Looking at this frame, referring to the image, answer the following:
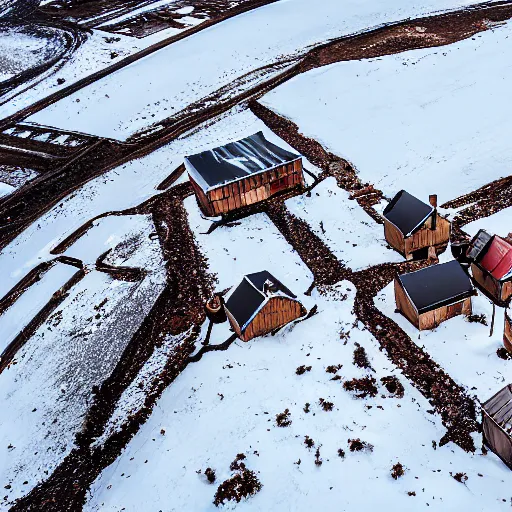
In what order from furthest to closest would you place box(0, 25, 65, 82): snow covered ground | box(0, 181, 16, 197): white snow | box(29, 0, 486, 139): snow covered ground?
box(0, 25, 65, 82): snow covered ground < box(29, 0, 486, 139): snow covered ground < box(0, 181, 16, 197): white snow

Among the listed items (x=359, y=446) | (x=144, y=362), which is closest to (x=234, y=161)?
(x=144, y=362)

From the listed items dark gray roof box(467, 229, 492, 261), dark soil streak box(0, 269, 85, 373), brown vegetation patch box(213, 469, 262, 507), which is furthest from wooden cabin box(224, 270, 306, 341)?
dark soil streak box(0, 269, 85, 373)

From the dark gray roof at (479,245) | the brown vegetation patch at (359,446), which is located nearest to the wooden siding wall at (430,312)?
the dark gray roof at (479,245)

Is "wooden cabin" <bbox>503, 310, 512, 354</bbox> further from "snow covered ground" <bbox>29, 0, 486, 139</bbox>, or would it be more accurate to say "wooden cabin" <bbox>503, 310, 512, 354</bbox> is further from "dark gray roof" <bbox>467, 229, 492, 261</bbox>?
"snow covered ground" <bbox>29, 0, 486, 139</bbox>

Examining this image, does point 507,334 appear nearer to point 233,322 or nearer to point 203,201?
point 233,322

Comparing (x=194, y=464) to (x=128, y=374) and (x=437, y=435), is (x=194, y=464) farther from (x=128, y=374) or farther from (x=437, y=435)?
(x=437, y=435)

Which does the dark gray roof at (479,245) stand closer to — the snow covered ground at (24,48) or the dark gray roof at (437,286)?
the dark gray roof at (437,286)

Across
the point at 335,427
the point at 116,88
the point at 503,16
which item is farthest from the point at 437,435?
the point at 503,16
